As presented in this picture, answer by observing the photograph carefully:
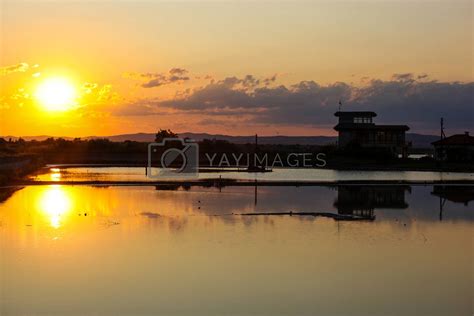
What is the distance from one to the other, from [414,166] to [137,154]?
Answer: 35418 mm

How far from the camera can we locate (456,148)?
57.6 m

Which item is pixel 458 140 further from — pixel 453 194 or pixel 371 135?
pixel 453 194

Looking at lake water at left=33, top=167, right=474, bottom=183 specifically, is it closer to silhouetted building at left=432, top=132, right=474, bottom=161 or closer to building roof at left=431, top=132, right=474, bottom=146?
silhouetted building at left=432, top=132, right=474, bottom=161

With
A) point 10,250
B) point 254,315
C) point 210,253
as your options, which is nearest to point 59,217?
point 10,250

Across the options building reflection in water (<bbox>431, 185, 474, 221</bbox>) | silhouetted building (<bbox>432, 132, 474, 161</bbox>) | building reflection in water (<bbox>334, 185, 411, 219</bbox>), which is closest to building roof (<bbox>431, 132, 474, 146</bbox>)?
silhouetted building (<bbox>432, 132, 474, 161</bbox>)

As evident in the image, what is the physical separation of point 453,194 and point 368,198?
5306 millimetres

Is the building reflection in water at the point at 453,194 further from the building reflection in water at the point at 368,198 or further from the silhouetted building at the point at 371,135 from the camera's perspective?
the silhouetted building at the point at 371,135

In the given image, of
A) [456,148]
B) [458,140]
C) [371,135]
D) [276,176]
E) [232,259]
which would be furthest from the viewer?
[371,135]

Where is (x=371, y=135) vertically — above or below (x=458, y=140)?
above

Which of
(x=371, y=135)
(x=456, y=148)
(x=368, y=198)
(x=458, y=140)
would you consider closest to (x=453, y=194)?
(x=368, y=198)

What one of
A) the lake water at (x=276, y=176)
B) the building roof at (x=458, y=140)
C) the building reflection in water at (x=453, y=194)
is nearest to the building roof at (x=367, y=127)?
the building roof at (x=458, y=140)

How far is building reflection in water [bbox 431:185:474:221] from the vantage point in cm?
2747

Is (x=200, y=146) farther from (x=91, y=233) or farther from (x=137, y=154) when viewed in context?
(x=91, y=233)

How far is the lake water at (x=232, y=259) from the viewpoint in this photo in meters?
10.9
